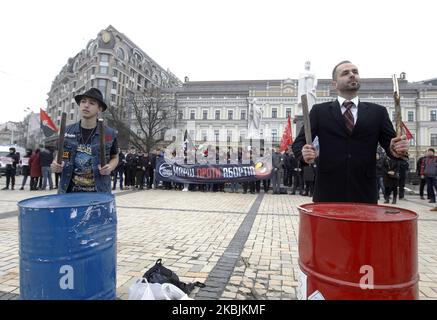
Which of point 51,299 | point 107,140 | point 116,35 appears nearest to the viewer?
point 51,299

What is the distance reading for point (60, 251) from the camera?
2.00 meters

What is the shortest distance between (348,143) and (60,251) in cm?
230

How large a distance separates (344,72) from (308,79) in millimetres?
18868

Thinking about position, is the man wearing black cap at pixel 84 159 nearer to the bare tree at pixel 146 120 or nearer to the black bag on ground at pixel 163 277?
the black bag on ground at pixel 163 277

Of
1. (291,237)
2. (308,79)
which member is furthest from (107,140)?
(308,79)

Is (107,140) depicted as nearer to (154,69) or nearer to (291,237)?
(291,237)

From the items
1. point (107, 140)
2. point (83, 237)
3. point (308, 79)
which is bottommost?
point (83, 237)

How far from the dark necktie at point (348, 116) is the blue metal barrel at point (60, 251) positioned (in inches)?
82.1

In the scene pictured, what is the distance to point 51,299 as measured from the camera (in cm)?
204

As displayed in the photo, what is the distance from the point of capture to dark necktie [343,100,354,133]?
251 centimetres

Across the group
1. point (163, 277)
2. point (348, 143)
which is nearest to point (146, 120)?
point (163, 277)

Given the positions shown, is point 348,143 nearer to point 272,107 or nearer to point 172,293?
point 172,293

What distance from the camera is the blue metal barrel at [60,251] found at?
2002mm

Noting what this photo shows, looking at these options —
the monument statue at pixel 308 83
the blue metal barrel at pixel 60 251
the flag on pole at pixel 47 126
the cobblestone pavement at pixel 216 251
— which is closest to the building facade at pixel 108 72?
the monument statue at pixel 308 83
